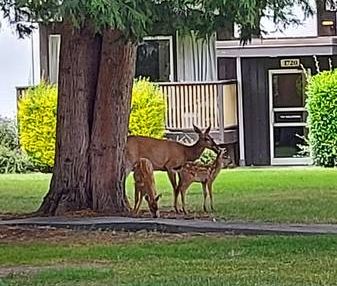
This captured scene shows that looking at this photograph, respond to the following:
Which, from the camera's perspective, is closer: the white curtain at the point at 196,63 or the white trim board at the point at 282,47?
the white trim board at the point at 282,47

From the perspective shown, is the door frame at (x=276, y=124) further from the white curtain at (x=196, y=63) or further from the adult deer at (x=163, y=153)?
the adult deer at (x=163, y=153)

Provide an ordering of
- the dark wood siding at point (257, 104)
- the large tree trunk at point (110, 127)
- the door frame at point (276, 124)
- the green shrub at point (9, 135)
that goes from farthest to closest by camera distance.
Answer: the dark wood siding at point (257, 104) < the door frame at point (276, 124) < the green shrub at point (9, 135) < the large tree trunk at point (110, 127)

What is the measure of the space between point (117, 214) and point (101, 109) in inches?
62.4

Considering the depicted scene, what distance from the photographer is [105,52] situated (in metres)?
15.3

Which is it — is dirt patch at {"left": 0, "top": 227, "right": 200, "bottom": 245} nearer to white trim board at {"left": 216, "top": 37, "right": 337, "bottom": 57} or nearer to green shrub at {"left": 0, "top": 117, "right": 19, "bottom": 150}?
green shrub at {"left": 0, "top": 117, "right": 19, "bottom": 150}

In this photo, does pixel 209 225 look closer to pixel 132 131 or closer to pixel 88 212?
pixel 88 212

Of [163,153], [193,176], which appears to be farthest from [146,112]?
[193,176]

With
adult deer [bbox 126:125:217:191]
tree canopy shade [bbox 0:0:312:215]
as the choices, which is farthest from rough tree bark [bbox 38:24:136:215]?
adult deer [bbox 126:125:217:191]

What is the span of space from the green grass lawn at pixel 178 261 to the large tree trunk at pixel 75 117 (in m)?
2.44

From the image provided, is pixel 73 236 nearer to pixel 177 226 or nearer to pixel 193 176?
pixel 177 226

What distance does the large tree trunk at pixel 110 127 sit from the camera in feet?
50.5

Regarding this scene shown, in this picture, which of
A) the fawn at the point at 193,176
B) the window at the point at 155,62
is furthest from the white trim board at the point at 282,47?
the fawn at the point at 193,176

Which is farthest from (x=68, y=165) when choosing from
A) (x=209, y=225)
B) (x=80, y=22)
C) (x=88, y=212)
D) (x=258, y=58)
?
(x=258, y=58)

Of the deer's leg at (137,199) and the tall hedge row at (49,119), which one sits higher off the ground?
the tall hedge row at (49,119)
